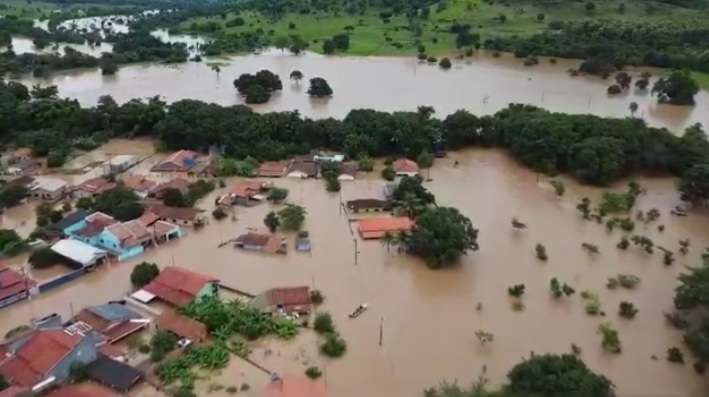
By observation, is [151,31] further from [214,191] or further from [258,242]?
[258,242]

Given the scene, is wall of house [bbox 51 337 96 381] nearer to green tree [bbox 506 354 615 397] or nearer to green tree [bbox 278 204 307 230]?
green tree [bbox 278 204 307 230]

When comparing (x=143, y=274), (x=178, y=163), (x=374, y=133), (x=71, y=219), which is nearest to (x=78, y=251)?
(x=71, y=219)

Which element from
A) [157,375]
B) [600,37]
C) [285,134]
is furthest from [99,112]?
[600,37]

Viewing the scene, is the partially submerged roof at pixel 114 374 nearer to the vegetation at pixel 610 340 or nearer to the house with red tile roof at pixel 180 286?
the house with red tile roof at pixel 180 286

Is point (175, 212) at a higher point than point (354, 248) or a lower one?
higher

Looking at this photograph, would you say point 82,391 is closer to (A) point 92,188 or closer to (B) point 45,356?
(B) point 45,356

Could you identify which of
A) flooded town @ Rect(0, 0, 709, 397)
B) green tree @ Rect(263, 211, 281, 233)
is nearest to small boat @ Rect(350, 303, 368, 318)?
flooded town @ Rect(0, 0, 709, 397)

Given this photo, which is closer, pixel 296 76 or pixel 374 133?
pixel 374 133
